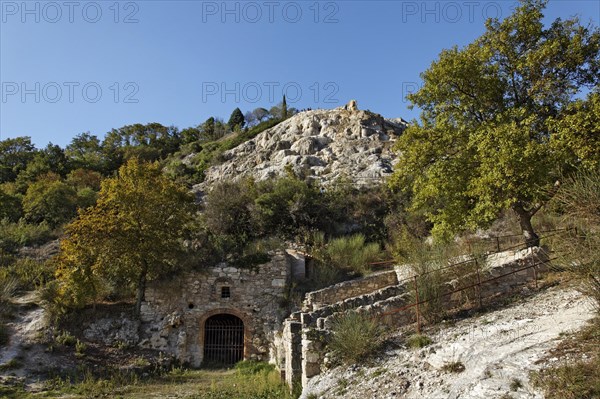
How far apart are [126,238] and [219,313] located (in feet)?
14.0

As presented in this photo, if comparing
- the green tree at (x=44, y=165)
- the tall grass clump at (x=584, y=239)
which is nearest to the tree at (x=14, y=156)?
the green tree at (x=44, y=165)

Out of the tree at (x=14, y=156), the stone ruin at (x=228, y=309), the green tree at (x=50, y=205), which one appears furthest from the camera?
the tree at (x=14, y=156)

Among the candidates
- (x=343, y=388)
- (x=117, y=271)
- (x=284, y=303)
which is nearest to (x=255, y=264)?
(x=284, y=303)

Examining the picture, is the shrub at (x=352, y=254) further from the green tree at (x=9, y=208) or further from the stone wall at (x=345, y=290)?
the green tree at (x=9, y=208)

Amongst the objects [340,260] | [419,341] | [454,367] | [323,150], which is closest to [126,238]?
[340,260]

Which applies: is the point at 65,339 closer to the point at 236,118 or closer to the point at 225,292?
the point at 225,292

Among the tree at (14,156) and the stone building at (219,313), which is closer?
the stone building at (219,313)

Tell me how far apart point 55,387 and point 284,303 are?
7564mm

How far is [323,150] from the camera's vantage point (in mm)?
35500

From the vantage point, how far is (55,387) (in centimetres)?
1252

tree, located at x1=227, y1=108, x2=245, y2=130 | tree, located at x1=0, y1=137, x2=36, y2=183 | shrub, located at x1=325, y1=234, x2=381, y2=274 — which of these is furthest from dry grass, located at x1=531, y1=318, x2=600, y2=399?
tree, located at x1=227, y1=108, x2=245, y2=130

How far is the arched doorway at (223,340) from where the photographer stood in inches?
645

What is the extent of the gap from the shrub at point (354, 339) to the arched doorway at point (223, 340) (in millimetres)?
7508

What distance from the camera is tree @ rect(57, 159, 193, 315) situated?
16.0 m
